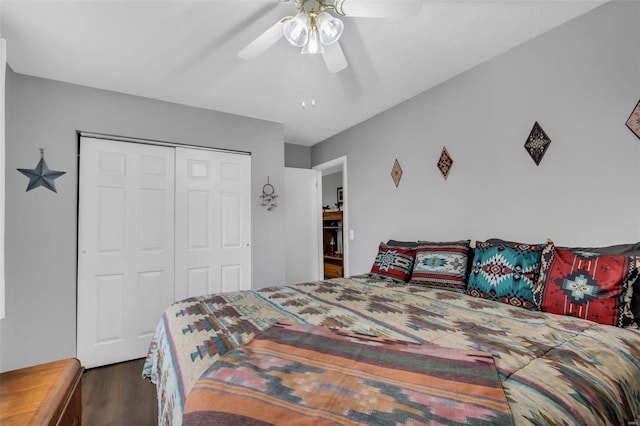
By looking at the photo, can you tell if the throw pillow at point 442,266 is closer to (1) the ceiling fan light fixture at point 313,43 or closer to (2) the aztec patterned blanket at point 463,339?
(2) the aztec patterned blanket at point 463,339

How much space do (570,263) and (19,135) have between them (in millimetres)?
3911

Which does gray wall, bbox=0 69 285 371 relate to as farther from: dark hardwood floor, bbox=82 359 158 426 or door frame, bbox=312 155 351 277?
door frame, bbox=312 155 351 277

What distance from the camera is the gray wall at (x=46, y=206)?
7.72ft

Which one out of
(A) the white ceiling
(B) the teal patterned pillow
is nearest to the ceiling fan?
(A) the white ceiling

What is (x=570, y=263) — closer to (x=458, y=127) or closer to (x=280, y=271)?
(x=458, y=127)

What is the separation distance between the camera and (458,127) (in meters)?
2.56

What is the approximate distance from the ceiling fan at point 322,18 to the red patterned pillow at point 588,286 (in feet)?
4.87

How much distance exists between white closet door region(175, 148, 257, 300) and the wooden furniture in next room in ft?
6.16

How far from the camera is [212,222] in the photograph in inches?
127

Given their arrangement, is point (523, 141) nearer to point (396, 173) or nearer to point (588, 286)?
point (588, 286)

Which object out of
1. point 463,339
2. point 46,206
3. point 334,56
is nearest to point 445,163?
point 334,56

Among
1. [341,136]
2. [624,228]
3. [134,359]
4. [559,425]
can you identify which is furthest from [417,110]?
[134,359]

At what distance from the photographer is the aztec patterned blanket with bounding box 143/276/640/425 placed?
83cm

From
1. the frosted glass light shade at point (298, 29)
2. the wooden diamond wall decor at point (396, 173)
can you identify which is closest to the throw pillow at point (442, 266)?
the wooden diamond wall decor at point (396, 173)
